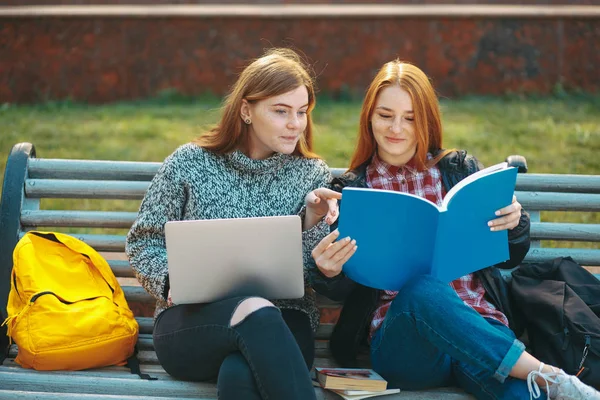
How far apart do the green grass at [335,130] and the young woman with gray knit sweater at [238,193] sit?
2000 mm

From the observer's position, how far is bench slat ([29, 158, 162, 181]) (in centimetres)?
354

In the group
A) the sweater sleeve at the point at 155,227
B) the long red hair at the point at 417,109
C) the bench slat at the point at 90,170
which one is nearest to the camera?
the sweater sleeve at the point at 155,227

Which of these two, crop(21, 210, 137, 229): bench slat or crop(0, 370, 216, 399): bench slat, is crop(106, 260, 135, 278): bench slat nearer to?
crop(21, 210, 137, 229): bench slat

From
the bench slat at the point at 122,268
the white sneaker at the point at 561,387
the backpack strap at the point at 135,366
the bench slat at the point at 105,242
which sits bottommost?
the backpack strap at the point at 135,366

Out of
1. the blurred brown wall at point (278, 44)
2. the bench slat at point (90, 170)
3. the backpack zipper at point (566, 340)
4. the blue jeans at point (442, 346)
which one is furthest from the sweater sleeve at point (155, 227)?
the blurred brown wall at point (278, 44)

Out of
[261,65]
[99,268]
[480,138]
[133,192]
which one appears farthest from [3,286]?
[480,138]

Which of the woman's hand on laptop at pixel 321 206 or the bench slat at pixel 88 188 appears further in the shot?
the bench slat at pixel 88 188

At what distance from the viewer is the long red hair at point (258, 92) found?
313 cm

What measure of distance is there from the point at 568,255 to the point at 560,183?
302 mm

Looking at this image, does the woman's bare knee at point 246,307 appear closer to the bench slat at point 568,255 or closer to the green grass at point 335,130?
the bench slat at point 568,255

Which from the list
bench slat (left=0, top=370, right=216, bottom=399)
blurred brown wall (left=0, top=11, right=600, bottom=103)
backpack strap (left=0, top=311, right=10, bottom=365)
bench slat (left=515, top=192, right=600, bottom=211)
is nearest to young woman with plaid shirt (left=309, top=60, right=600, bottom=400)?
bench slat (left=515, top=192, right=600, bottom=211)

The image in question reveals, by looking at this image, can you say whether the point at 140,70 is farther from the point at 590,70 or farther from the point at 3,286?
the point at 3,286

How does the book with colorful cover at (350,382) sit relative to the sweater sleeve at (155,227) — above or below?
below

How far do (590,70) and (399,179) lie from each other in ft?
18.9
